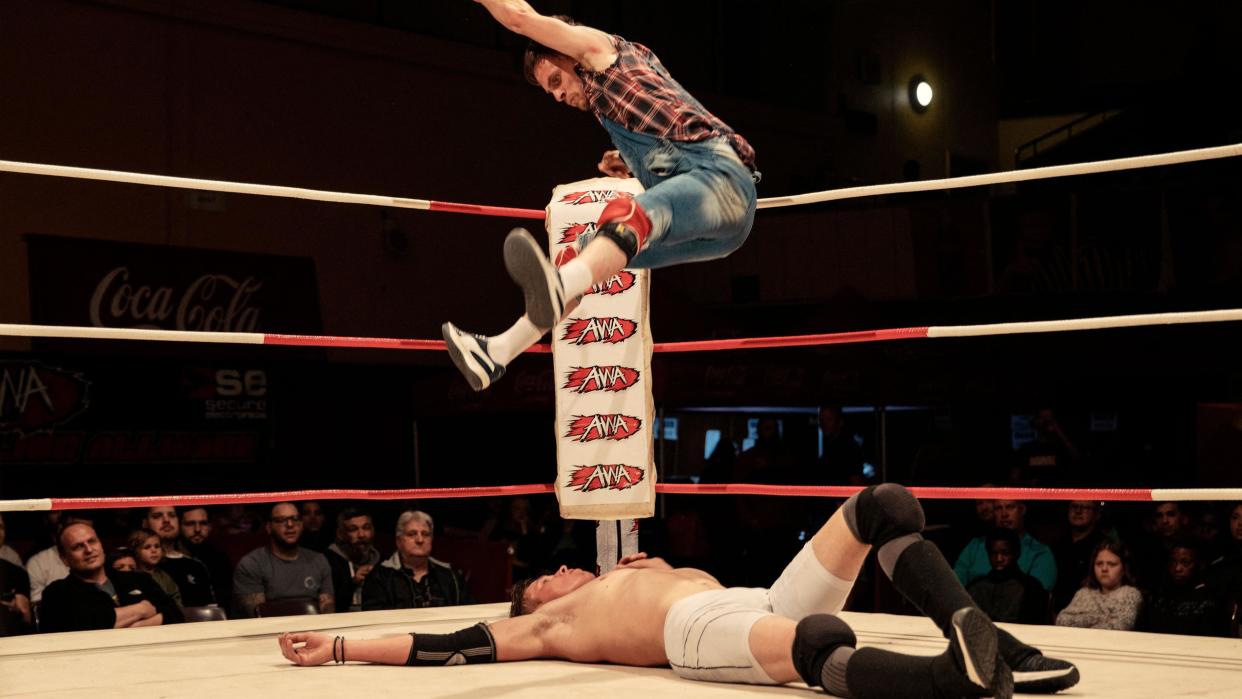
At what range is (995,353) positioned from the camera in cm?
733

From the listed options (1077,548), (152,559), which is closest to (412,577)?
(152,559)

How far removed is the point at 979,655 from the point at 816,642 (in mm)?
301

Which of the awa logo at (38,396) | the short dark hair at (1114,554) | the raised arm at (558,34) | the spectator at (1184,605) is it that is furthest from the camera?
the awa logo at (38,396)

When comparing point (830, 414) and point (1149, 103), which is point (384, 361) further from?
point (1149, 103)

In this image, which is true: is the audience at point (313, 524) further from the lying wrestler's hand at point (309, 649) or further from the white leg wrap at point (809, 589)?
the white leg wrap at point (809, 589)

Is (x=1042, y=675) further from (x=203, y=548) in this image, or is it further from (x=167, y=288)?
(x=167, y=288)

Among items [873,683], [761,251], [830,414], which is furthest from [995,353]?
[873,683]

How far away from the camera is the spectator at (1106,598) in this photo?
4.19 metres

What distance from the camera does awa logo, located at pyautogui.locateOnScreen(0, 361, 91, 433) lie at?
7.07 meters

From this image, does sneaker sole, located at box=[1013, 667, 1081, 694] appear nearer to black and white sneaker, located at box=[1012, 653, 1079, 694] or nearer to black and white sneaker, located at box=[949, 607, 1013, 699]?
black and white sneaker, located at box=[1012, 653, 1079, 694]

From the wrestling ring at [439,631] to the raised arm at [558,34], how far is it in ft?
2.42

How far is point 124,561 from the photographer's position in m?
4.62

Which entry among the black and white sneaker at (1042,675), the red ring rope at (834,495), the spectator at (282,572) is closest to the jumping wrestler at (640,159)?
the red ring rope at (834,495)

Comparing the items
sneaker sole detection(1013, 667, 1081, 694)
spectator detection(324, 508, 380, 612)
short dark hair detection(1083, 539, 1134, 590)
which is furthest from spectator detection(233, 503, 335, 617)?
sneaker sole detection(1013, 667, 1081, 694)
